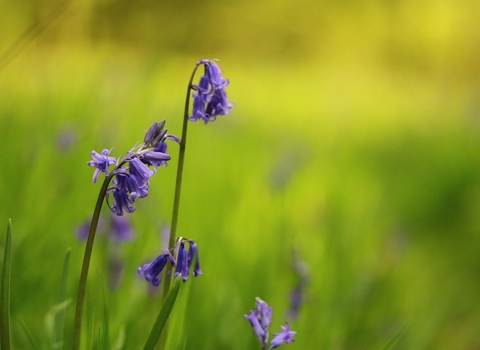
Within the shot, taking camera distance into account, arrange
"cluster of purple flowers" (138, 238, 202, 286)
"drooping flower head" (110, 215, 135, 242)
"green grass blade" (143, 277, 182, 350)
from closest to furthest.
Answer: "green grass blade" (143, 277, 182, 350), "cluster of purple flowers" (138, 238, 202, 286), "drooping flower head" (110, 215, 135, 242)

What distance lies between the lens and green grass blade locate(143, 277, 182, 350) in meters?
0.81

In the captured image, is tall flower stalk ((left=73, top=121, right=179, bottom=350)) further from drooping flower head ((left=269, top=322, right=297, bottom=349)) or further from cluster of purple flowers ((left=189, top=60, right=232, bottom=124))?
drooping flower head ((left=269, top=322, right=297, bottom=349))

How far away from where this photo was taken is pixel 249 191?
3980mm

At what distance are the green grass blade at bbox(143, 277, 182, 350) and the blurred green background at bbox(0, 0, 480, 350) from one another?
0.18 m

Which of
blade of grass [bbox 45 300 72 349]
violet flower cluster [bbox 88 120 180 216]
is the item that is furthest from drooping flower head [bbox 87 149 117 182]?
blade of grass [bbox 45 300 72 349]

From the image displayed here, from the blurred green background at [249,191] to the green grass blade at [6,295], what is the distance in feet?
0.80

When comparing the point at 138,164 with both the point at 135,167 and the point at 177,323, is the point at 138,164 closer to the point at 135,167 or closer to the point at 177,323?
the point at 135,167

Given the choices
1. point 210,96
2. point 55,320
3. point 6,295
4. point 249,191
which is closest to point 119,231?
point 55,320

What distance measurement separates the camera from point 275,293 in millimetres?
2059

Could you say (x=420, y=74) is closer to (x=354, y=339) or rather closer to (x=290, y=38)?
(x=290, y=38)

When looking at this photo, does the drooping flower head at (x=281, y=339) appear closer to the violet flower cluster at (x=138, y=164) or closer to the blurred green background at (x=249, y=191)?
the blurred green background at (x=249, y=191)

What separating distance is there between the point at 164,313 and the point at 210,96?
19.0 inches

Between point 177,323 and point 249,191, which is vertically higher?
point 249,191

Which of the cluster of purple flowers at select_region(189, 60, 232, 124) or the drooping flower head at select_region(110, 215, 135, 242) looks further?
the drooping flower head at select_region(110, 215, 135, 242)
